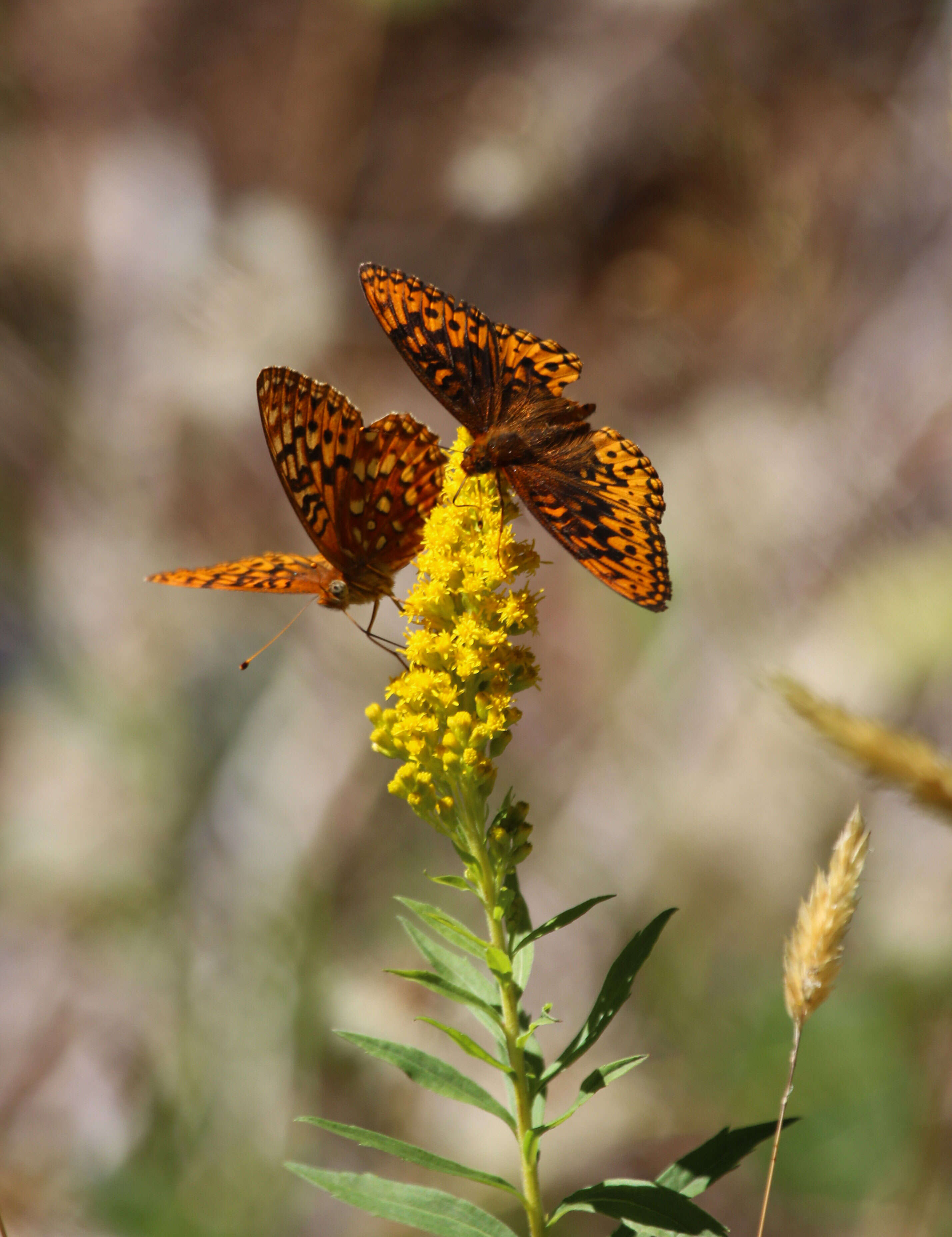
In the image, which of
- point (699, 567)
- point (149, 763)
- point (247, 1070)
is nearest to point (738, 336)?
point (699, 567)

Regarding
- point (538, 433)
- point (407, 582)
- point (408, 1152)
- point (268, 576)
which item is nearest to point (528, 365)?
point (538, 433)

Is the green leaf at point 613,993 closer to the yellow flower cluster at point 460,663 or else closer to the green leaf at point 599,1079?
the green leaf at point 599,1079

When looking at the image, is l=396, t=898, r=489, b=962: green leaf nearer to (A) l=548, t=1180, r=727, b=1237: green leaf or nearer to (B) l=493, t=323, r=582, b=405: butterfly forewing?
(A) l=548, t=1180, r=727, b=1237: green leaf

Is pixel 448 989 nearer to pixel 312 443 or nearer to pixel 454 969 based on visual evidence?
→ pixel 454 969

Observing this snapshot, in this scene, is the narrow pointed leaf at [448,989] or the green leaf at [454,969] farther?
the green leaf at [454,969]

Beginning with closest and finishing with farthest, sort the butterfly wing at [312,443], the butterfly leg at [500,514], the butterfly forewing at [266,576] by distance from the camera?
the butterfly leg at [500,514]
the butterfly forewing at [266,576]
the butterfly wing at [312,443]

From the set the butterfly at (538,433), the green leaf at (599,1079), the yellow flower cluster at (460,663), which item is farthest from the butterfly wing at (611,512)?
the green leaf at (599,1079)
